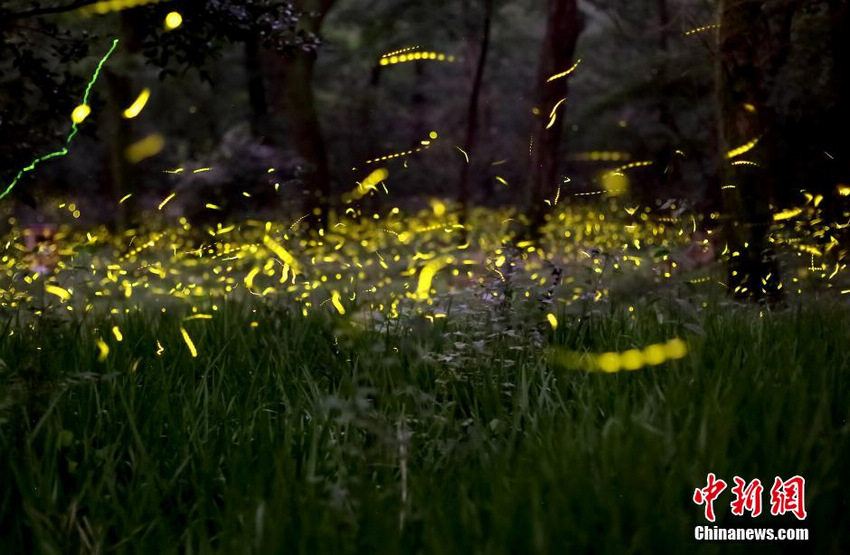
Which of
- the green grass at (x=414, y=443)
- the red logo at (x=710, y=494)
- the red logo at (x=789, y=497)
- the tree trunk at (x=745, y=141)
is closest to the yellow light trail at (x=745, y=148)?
the tree trunk at (x=745, y=141)

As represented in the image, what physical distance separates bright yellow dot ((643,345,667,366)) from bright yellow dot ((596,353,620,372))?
145 millimetres

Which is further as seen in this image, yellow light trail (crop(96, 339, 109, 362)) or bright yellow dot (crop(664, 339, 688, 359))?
bright yellow dot (crop(664, 339, 688, 359))

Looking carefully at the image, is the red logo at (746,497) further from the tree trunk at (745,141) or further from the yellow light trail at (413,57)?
the yellow light trail at (413,57)

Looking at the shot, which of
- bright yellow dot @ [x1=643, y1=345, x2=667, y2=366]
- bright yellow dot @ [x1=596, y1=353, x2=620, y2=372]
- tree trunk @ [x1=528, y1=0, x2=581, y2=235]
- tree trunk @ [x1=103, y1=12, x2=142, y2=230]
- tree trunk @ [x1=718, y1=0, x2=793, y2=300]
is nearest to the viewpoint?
bright yellow dot @ [x1=596, y1=353, x2=620, y2=372]

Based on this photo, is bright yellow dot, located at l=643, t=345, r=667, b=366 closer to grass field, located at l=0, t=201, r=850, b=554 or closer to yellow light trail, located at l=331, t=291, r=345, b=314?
grass field, located at l=0, t=201, r=850, b=554

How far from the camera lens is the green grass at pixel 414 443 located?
104 inches

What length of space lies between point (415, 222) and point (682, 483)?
15995 mm

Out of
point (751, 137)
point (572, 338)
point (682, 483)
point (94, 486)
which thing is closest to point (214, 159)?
point (751, 137)

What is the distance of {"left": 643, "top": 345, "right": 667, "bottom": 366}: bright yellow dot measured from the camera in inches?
173

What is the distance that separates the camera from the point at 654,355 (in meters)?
4.47

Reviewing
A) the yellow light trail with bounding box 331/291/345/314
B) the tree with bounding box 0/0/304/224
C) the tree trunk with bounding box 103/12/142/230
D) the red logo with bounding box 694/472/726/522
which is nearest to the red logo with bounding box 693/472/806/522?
the red logo with bounding box 694/472/726/522

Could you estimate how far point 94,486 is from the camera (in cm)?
344

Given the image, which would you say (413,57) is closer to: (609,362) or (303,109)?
(609,362)

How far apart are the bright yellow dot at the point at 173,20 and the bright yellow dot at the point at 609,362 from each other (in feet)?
10.8
